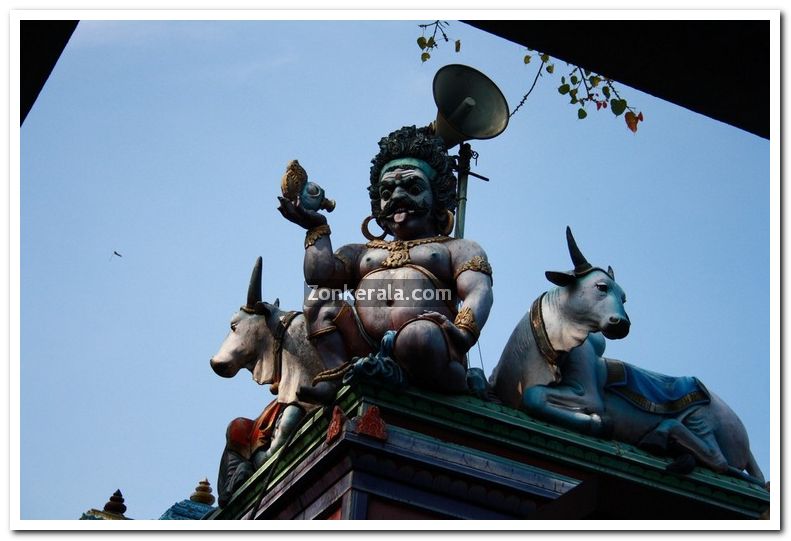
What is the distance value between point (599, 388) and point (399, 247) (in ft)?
6.46

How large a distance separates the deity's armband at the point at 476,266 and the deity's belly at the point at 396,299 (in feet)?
0.62

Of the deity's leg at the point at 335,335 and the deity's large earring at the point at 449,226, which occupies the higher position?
the deity's large earring at the point at 449,226

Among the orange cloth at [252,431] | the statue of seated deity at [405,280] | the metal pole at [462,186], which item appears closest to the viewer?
the statue of seated deity at [405,280]

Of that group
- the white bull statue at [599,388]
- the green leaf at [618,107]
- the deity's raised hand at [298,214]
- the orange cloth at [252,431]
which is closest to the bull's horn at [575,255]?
the white bull statue at [599,388]

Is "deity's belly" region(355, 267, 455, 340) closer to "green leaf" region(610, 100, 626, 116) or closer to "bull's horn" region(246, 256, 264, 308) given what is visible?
"bull's horn" region(246, 256, 264, 308)

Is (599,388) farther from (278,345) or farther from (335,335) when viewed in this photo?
(278,345)

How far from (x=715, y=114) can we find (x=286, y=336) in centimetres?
678

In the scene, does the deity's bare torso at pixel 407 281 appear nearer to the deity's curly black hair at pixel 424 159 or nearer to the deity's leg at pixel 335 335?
the deity's leg at pixel 335 335

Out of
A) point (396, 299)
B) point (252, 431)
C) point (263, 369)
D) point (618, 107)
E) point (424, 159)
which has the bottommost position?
point (252, 431)

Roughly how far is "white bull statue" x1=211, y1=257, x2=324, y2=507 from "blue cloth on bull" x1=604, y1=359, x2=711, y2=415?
7.76 ft

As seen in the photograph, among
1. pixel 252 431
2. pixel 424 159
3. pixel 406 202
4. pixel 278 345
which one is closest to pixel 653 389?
pixel 406 202

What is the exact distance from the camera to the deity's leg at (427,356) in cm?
866

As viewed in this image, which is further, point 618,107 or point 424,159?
point 424,159

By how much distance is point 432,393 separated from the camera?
8844 millimetres
